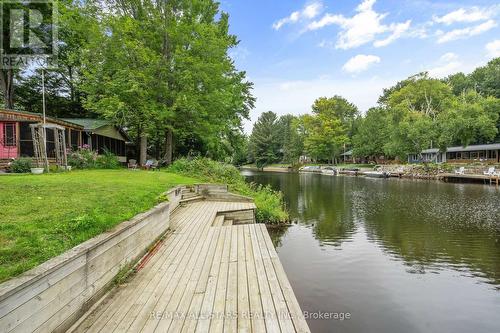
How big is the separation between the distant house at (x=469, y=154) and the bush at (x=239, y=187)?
39565 millimetres

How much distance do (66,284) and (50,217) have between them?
1963 millimetres

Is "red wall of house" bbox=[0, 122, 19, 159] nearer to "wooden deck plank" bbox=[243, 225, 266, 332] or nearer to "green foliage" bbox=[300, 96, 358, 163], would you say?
"wooden deck plank" bbox=[243, 225, 266, 332]

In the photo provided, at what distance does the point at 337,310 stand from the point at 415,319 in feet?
5.02

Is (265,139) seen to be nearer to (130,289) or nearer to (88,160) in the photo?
(88,160)

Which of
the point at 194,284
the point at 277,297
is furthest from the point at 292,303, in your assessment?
the point at 194,284

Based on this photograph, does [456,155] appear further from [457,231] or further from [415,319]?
[415,319]

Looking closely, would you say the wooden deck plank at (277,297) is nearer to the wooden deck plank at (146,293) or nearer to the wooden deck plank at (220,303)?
the wooden deck plank at (220,303)

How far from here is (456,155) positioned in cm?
5147

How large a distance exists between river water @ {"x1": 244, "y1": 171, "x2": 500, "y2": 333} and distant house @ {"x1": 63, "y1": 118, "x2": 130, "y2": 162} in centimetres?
1534

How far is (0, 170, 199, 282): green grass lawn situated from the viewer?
3.29 m

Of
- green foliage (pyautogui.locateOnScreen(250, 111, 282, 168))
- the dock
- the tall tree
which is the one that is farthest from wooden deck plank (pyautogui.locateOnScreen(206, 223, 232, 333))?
green foliage (pyautogui.locateOnScreen(250, 111, 282, 168))

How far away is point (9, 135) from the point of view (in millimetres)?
15453

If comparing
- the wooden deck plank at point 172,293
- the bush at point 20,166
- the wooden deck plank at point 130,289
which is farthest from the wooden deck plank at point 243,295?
the bush at point 20,166

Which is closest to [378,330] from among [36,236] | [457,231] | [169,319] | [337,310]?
[337,310]
